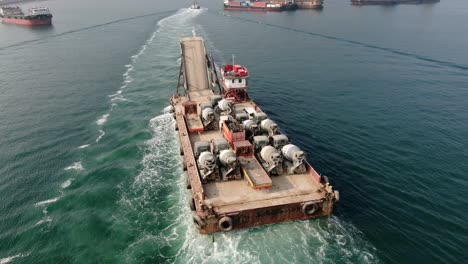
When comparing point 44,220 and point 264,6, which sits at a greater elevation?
point 264,6

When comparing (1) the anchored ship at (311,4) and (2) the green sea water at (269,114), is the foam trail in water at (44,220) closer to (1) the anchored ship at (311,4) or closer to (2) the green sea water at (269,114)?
(2) the green sea water at (269,114)

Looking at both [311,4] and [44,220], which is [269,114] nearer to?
[44,220]

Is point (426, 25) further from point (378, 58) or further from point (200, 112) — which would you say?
point (200, 112)

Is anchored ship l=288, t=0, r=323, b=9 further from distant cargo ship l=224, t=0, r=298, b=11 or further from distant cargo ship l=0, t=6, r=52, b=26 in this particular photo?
distant cargo ship l=0, t=6, r=52, b=26


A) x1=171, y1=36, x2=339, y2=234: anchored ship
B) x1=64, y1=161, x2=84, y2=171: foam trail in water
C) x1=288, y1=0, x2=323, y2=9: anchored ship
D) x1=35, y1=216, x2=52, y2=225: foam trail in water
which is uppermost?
x1=288, y1=0, x2=323, y2=9: anchored ship

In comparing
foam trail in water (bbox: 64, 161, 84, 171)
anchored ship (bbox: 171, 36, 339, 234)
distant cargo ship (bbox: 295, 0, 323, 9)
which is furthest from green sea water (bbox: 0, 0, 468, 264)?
distant cargo ship (bbox: 295, 0, 323, 9)

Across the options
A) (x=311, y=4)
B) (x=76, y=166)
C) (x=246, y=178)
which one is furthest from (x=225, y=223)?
(x=311, y=4)
